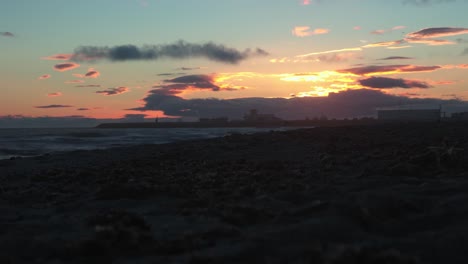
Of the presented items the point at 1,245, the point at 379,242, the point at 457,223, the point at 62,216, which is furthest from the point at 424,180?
the point at 1,245

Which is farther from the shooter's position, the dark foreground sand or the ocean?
the ocean

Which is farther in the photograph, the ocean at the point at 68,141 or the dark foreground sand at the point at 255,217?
the ocean at the point at 68,141

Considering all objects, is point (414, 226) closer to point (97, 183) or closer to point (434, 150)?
point (434, 150)

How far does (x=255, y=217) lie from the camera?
8.31 metres

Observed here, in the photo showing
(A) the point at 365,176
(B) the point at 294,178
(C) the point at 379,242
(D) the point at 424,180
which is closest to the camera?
(C) the point at 379,242

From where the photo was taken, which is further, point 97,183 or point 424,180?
point 97,183

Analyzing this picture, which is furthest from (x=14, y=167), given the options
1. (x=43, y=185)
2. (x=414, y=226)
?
(x=414, y=226)

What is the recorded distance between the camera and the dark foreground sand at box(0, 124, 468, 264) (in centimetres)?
600

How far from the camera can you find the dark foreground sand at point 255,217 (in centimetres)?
600

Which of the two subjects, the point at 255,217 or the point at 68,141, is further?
the point at 68,141

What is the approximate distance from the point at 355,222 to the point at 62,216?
6597 millimetres

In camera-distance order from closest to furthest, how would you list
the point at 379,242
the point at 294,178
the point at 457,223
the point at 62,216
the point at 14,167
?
the point at 379,242, the point at 457,223, the point at 62,216, the point at 294,178, the point at 14,167

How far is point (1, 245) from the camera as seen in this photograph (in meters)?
7.19

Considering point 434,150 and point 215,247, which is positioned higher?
point 434,150
